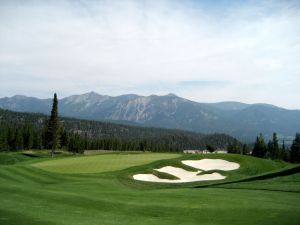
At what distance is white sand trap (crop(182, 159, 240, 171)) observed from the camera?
57125 mm

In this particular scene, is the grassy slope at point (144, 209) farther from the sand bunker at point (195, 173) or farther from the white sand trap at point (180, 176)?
the sand bunker at point (195, 173)

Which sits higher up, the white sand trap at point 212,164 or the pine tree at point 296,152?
the pine tree at point 296,152

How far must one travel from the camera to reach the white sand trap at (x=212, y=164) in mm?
Answer: 57125

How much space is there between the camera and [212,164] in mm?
59562

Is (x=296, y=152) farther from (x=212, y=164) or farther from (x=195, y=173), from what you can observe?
(x=195, y=173)

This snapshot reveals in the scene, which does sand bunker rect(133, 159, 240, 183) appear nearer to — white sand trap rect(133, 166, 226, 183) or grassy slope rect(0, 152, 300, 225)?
white sand trap rect(133, 166, 226, 183)

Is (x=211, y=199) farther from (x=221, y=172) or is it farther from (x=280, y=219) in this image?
(x=221, y=172)

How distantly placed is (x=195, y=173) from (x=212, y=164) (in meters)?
5.46

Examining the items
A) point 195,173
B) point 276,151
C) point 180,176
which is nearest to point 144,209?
point 180,176

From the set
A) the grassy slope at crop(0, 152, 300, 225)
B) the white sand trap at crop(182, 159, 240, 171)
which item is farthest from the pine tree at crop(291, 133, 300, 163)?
the grassy slope at crop(0, 152, 300, 225)

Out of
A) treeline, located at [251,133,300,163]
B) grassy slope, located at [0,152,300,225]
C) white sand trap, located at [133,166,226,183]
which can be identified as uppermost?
treeline, located at [251,133,300,163]

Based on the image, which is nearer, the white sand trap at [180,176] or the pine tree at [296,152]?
the white sand trap at [180,176]

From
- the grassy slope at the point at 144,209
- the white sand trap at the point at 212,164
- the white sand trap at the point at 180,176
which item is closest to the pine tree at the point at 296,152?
the white sand trap at the point at 212,164

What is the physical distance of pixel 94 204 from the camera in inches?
709
